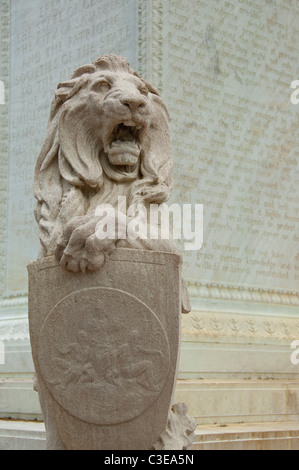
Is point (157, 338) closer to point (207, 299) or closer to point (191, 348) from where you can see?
point (191, 348)

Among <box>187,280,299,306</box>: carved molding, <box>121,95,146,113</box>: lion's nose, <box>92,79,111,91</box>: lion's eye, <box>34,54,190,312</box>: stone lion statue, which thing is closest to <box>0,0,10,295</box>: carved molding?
<box>187,280,299,306</box>: carved molding

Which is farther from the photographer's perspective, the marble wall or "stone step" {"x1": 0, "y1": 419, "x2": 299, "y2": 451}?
the marble wall

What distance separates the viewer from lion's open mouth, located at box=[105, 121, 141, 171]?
13.1ft

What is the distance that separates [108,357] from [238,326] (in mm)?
3443

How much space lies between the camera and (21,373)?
22.2ft

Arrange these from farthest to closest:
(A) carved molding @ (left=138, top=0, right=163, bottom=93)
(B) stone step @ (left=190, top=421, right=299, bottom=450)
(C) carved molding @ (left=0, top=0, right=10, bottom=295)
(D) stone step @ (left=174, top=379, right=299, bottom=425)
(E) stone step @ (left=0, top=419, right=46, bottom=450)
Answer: (C) carved molding @ (left=0, top=0, right=10, bottom=295)
(A) carved molding @ (left=138, top=0, right=163, bottom=93)
(D) stone step @ (left=174, top=379, right=299, bottom=425)
(E) stone step @ (left=0, top=419, right=46, bottom=450)
(B) stone step @ (left=190, top=421, right=299, bottom=450)

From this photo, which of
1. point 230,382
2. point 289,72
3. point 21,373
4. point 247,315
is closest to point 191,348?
point 230,382

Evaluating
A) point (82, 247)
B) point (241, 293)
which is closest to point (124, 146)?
point (82, 247)

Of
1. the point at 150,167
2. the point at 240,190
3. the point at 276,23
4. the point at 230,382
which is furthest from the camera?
the point at 276,23

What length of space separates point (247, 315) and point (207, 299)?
1.44 feet

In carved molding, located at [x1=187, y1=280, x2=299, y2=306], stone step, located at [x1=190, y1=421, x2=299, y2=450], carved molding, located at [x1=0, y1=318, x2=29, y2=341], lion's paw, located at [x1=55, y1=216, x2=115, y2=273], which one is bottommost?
stone step, located at [x1=190, y1=421, x2=299, y2=450]

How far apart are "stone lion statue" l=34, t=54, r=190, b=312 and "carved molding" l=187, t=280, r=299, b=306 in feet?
8.92

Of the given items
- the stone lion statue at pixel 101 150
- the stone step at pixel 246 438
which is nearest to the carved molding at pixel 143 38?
the stone lion statue at pixel 101 150

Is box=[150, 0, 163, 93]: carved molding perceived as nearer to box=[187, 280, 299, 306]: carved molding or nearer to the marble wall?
the marble wall
